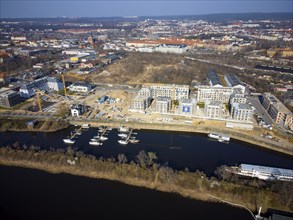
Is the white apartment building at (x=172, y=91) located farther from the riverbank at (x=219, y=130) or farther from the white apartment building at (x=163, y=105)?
the riverbank at (x=219, y=130)

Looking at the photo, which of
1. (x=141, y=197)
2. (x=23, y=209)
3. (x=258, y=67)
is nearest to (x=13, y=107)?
(x=23, y=209)

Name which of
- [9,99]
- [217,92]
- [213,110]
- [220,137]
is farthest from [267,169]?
[9,99]

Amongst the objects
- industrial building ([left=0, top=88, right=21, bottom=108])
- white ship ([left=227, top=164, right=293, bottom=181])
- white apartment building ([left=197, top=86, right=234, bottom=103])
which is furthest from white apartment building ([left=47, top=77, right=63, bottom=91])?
white ship ([left=227, top=164, right=293, bottom=181])

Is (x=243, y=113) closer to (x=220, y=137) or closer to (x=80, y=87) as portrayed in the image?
(x=220, y=137)

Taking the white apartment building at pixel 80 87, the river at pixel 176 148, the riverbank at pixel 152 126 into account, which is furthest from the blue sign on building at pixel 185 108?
the white apartment building at pixel 80 87

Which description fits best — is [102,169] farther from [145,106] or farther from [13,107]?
[13,107]
